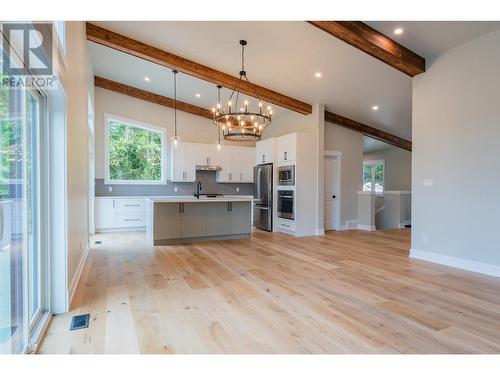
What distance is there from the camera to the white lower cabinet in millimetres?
6855

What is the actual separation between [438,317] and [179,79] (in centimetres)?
630

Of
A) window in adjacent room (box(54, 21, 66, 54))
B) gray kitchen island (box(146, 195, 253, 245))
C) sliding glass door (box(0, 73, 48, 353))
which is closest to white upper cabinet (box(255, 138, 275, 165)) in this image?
gray kitchen island (box(146, 195, 253, 245))

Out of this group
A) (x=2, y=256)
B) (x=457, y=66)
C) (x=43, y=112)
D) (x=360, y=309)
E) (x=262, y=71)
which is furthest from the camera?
(x=262, y=71)

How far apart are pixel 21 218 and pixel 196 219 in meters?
3.77

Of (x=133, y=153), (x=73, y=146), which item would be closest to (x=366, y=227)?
(x=133, y=153)

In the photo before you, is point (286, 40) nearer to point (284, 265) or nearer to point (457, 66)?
point (457, 66)

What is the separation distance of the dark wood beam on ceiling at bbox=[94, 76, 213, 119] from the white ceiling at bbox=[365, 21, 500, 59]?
5.39m

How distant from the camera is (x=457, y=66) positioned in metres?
4.05

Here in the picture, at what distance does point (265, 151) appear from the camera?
7.50 m

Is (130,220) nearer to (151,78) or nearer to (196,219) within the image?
(196,219)

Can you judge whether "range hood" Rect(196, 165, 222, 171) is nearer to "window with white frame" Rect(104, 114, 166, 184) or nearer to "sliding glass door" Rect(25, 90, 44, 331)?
"window with white frame" Rect(104, 114, 166, 184)

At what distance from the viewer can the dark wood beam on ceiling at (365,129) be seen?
23.9 feet

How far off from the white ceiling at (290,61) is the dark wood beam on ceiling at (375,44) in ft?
0.49

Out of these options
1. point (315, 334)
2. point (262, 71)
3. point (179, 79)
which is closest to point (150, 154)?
point (179, 79)
